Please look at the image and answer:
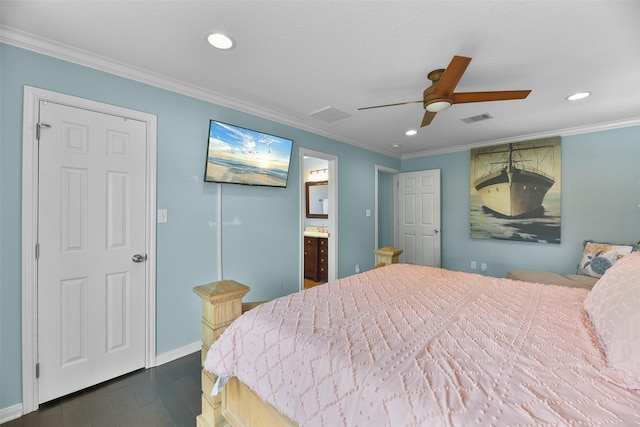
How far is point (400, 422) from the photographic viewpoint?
792mm

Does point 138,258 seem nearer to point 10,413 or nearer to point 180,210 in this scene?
point 180,210

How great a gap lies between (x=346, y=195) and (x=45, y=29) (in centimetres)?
343

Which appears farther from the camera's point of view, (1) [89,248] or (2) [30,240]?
(1) [89,248]

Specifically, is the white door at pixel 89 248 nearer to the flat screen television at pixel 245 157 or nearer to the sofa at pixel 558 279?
the flat screen television at pixel 245 157

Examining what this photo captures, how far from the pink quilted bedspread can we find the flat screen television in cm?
156

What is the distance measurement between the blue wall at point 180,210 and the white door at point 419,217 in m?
1.76

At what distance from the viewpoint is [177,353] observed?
2.40 metres

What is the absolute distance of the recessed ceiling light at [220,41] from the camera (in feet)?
5.70

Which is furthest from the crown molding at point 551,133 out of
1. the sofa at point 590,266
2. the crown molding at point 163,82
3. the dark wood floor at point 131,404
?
the dark wood floor at point 131,404

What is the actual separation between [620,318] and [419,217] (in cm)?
403

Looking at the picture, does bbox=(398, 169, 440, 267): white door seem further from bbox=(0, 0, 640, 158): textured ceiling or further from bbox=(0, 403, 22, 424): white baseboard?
bbox=(0, 403, 22, 424): white baseboard

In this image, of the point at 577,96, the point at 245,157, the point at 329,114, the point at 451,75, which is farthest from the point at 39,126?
the point at 577,96

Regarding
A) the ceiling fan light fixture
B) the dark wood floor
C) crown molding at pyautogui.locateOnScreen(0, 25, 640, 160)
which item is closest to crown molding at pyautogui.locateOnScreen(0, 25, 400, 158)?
crown molding at pyautogui.locateOnScreen(0, 25, 640, 160)

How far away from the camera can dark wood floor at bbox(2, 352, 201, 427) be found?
5.48 ft
